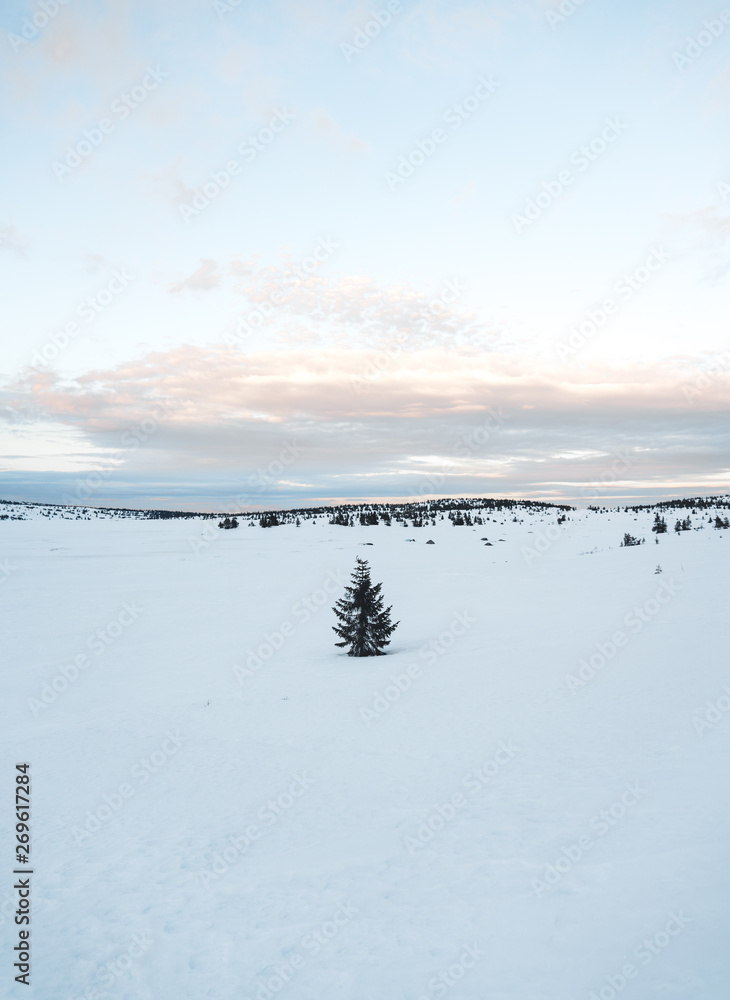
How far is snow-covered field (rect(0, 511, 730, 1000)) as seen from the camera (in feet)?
14.2

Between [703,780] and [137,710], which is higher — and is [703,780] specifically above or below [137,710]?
above

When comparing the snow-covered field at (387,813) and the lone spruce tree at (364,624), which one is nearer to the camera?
the snow-covered field at (387,813)

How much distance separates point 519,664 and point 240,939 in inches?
353

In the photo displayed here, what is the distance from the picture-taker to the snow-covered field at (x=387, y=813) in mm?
4316

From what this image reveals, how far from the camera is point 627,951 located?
407 centimetres

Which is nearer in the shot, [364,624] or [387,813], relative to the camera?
[387,813]

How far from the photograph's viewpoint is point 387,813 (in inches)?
259

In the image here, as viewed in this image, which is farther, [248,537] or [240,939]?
[248,537]

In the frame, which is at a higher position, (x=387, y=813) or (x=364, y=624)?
(x=364, y=624)

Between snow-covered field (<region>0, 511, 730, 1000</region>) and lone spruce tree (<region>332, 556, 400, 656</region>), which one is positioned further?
lone spruce tree (<region>332, 556, 400, 656</region>)

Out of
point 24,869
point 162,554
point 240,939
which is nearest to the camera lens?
point 240,939

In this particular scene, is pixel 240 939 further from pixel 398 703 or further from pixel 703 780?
pixel 398 703

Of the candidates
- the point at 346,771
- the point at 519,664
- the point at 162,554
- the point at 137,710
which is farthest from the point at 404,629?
the point at 162,554

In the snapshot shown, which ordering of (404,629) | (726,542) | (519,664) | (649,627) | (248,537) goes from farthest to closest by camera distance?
(248,537)
(726,542)
(404,629)
(649,627)
(519,664)
